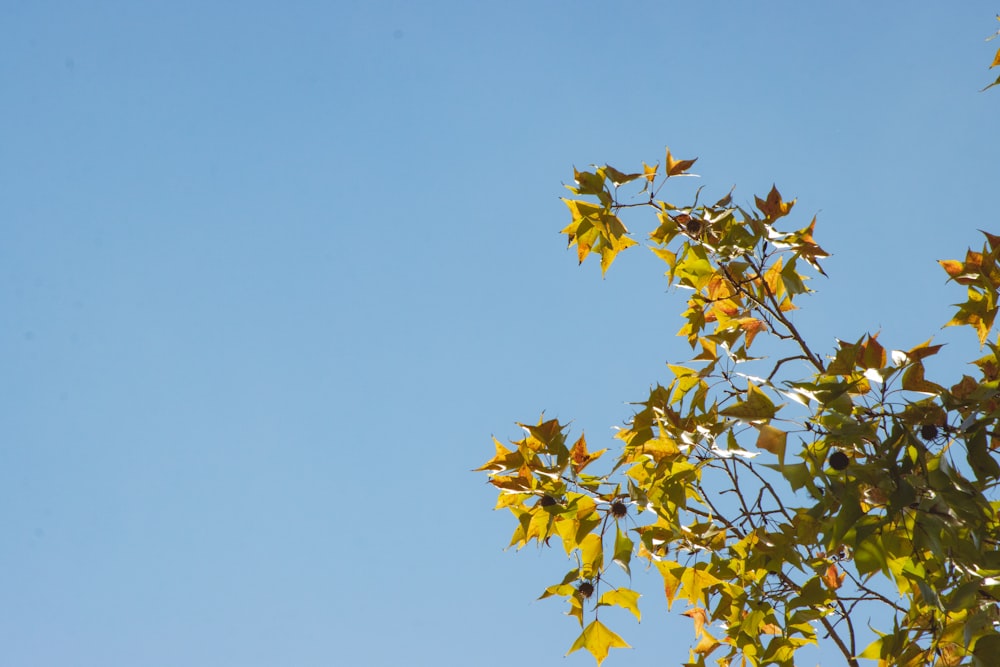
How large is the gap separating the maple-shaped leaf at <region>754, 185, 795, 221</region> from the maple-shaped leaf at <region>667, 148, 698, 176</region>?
211mm

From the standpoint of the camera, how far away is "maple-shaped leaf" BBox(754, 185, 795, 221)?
229 cm

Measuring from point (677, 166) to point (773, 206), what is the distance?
0.28m

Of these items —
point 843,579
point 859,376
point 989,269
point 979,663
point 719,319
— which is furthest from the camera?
point 843,579

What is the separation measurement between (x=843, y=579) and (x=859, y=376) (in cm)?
95

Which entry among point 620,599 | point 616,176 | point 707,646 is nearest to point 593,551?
point 620,599

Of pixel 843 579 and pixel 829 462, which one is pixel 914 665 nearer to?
pixel 829 462

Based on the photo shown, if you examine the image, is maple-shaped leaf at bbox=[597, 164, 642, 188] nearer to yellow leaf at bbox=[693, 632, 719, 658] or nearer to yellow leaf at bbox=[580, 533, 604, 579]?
yellow leaf at bbox=[580, 533, 604, 579]

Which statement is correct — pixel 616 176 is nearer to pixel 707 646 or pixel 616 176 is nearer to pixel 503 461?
pixel 503 461

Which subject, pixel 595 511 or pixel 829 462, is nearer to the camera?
pixel 829 462

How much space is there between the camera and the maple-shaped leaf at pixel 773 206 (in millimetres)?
2285

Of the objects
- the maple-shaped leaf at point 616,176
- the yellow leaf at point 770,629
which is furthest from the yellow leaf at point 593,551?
the maple-shaped leaf at point 616,176

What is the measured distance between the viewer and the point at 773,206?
2295 mm

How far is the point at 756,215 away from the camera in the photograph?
223 cm

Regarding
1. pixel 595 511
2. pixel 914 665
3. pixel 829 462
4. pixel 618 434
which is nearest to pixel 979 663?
pixel 914 665
